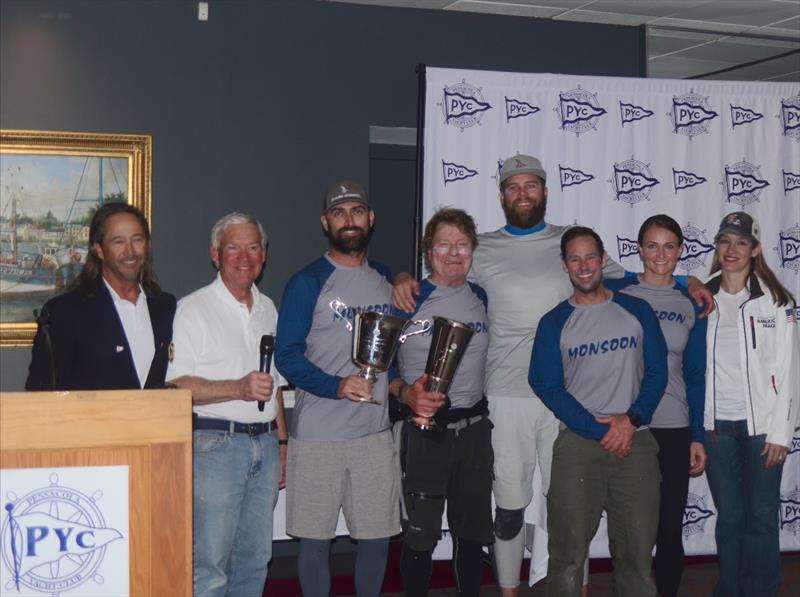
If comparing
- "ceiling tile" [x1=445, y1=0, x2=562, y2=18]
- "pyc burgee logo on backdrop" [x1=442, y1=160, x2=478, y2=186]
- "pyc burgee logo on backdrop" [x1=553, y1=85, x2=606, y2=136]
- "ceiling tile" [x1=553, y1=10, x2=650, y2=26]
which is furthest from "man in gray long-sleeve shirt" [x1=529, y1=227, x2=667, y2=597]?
"ceiling tile" [x1=553, y1=10, x2=650, y2=26]

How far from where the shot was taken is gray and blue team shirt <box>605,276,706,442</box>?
3.78 meters

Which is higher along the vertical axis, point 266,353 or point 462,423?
point 266,353

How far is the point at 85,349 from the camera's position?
119 inches

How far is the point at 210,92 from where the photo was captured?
5.05m

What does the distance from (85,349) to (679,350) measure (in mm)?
2351

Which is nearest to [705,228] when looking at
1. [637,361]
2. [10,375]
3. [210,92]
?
[637,361]

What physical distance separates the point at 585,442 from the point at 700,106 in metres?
2.37

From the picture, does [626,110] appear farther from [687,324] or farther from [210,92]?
[210,92]

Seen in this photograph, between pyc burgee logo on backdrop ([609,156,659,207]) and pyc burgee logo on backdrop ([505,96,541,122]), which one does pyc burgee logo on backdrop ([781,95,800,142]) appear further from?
pyc burgee logo on backdrop ([505,96,541,122])

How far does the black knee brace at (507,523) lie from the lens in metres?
3.85

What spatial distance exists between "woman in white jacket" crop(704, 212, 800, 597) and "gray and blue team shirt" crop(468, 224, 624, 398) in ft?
2.51

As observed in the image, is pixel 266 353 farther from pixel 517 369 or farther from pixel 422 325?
pixel 517 369

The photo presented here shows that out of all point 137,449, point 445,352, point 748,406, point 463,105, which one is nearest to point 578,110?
point 463,105

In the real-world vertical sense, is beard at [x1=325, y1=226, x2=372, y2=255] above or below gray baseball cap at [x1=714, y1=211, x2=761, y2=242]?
below
